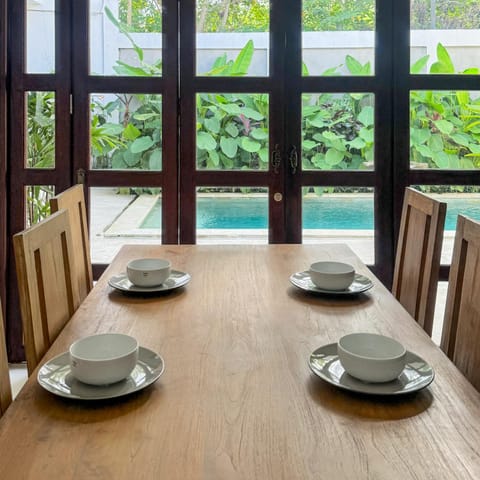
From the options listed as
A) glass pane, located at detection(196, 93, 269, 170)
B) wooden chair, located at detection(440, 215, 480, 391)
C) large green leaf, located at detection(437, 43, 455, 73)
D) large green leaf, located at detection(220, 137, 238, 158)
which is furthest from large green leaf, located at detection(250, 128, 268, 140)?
wooden chair, located at detection(440, 215, 480, 391)

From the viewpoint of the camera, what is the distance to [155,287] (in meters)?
1.81

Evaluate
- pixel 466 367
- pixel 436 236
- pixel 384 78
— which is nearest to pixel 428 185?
pixel 384 78

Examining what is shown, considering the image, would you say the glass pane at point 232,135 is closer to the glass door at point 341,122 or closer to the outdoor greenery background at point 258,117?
the outdoor greenery background at point 258,117

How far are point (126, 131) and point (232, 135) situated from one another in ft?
1.98

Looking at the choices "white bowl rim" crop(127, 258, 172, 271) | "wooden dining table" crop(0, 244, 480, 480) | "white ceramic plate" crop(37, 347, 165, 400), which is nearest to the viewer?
"wooden dining table" crop(0, 244, 480, 480)

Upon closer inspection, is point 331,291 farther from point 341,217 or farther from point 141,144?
point 141,144

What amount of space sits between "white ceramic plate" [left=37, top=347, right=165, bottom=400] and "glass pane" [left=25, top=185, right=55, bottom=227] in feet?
7.40

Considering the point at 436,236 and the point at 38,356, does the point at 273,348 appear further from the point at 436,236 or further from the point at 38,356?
the point at 436,236

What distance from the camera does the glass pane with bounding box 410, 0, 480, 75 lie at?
10.6 ft

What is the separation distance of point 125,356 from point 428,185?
2.61 metres

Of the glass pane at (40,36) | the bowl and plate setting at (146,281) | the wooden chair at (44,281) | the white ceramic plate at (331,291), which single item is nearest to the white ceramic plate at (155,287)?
the bowl and plate setting at (146,281)

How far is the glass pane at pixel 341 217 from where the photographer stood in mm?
3305

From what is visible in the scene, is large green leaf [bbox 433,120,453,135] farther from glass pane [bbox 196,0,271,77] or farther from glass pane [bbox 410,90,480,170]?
glass pane [bbox 196,0,271,77]

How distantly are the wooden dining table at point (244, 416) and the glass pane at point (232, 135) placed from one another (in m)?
1.81
